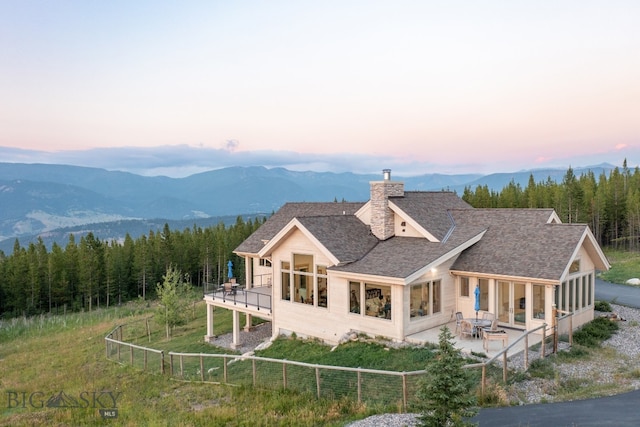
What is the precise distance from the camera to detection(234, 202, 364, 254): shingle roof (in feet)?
85.7

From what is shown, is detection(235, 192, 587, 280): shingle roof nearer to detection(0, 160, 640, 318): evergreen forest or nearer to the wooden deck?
the wooden deck

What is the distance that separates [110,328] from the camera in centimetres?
2972

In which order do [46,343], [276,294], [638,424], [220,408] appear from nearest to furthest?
[638,424]
[220,408]
[276,294]
[46,343]

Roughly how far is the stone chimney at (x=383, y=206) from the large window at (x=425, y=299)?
11.1 ft

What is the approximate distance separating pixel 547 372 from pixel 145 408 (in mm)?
11020

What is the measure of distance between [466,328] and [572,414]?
247 inches

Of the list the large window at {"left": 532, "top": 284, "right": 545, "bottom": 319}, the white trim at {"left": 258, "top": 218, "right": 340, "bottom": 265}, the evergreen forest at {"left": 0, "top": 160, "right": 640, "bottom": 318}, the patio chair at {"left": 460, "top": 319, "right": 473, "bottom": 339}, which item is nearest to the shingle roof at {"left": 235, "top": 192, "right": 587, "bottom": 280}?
the white trim at {"left": 258, "top": 218, "right": 340, "bottom": 265}

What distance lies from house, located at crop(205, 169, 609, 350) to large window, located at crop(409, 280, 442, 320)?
0.04m

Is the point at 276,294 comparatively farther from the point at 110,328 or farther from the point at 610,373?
the point at 110,328

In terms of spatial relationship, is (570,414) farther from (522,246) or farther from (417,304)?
(522,246)

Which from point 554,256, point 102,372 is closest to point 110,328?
point 102,372

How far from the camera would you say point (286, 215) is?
2858 cm

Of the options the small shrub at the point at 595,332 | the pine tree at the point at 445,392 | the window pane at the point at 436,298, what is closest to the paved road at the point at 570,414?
the pine tree at the point at 445,392

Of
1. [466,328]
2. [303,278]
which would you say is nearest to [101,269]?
[303,278]
